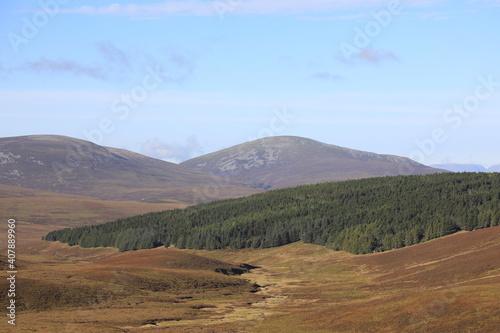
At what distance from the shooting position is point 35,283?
7850cm

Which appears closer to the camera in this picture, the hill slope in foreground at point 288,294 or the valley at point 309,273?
the hill slope in foreground at point 288,294

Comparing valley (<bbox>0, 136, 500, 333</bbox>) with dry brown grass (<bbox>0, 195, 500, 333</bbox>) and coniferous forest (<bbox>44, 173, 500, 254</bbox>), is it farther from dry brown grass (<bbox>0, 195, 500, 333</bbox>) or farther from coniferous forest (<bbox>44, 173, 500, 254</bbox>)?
coniferous forest (<bbox>44, 173, 500, 254</bbox>)

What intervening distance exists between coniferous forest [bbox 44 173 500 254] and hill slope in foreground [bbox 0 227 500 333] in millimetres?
11159

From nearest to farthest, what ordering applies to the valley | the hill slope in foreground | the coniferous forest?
1. the hill slope in foreground
2. the valley
3. the coniferous forest

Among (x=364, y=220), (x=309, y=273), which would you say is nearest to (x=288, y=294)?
(x=309, y=273)

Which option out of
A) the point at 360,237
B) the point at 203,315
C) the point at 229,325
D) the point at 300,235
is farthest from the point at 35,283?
the point at 300,235

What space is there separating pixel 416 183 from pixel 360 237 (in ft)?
173

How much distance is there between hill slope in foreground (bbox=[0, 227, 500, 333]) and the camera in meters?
54.2

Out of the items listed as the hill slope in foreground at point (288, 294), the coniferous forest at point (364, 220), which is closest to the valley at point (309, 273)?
the hill slope in foreground at point (288, 294)

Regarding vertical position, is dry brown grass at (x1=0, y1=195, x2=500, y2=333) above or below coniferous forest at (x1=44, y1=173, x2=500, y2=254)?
below

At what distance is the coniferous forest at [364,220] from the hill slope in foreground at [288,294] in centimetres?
1116

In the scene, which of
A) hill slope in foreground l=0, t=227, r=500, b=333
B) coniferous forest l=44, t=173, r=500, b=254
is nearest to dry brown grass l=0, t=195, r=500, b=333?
hill slope in foreground l=0, t=227, r=500, b=333

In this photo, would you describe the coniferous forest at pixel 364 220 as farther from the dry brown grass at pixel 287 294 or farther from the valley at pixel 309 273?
the dry brown grass at pixel 287 294

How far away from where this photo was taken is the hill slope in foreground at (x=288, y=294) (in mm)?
54219
